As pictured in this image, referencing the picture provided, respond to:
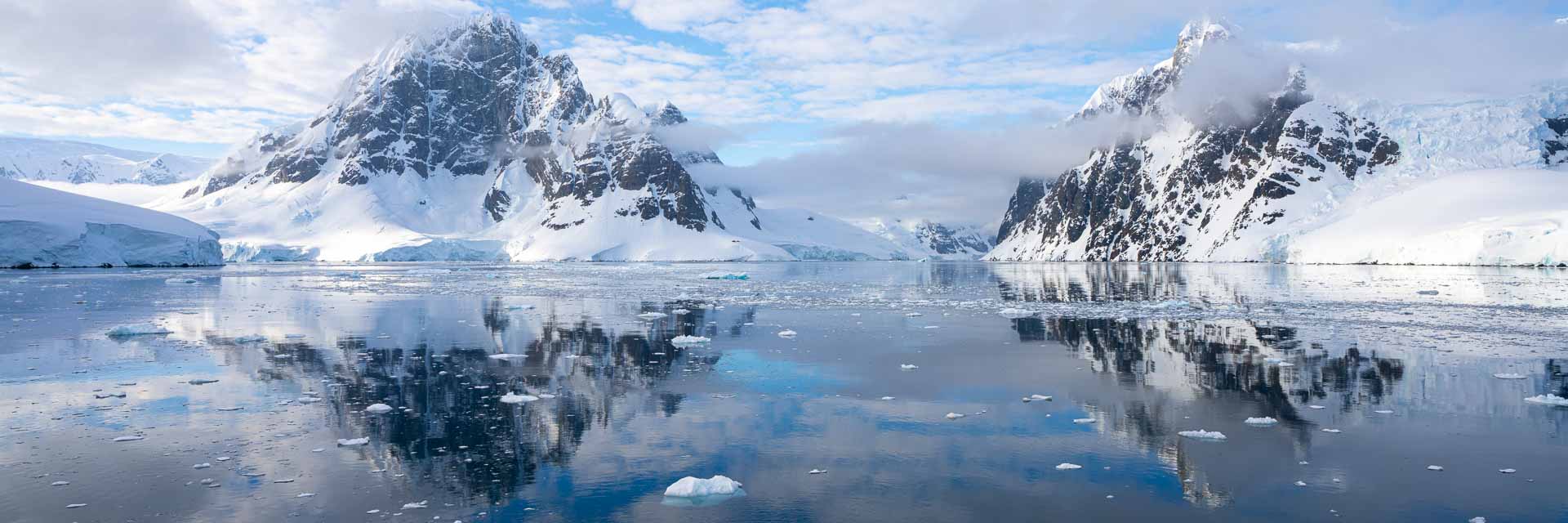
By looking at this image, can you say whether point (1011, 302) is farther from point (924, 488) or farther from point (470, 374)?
point (924, 488)

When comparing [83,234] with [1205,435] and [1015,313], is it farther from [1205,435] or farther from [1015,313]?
[1205,435]

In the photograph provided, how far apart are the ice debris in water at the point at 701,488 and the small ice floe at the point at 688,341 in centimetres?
1307

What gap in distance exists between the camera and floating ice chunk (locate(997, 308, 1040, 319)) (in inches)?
1244

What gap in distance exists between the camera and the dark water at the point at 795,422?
28.9 ft

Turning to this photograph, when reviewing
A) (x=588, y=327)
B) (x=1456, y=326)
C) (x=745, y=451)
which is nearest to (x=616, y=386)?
(x=745, y=451)

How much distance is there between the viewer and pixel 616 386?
1579 centimetres

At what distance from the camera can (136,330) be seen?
2381 cm

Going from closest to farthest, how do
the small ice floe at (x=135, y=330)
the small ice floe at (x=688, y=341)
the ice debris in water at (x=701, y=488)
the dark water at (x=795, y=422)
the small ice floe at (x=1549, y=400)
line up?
the dark water at (x=795, y=422), the ice debris in water at (x=701, y=488), the small ice floe at (x=1549, y=400), the small ice floe at (x=688, y=341), the small ice floe at (x=135, y=330)

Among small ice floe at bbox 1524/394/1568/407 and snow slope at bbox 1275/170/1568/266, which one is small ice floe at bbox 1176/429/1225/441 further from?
snow slope at bbox 1275/170/1568/266

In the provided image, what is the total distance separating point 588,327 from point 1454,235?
13313 cm

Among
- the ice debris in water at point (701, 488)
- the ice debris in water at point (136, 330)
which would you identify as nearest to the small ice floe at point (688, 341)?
the ice debris in water at point (701, 488)

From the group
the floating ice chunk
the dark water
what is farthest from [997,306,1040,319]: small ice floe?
the dark water

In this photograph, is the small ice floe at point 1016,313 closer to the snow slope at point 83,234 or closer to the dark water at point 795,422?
the dark water at point 795,422

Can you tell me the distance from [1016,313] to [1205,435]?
21753mm
